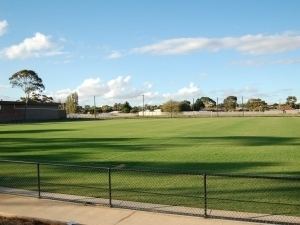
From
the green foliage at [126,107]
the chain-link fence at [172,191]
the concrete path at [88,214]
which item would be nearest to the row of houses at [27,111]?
the green foliage at [126,107]

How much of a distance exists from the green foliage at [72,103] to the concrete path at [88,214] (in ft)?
548

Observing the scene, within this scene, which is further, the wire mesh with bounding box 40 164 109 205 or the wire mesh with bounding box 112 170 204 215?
the wire mesh with bounding box 40 164 109 205

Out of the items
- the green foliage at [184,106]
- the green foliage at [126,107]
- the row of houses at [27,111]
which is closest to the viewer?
the row of houses at [27,111]

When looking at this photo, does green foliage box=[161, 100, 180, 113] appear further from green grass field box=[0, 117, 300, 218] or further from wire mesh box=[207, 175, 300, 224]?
wire mesh box=[207, 175, 300, 224]

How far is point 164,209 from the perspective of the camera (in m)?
11.2

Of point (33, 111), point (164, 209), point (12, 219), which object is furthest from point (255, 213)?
point (33, 111)

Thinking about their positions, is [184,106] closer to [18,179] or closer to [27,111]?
[27,111]

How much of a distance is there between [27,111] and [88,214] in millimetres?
101869

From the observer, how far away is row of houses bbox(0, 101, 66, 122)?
99750 mm

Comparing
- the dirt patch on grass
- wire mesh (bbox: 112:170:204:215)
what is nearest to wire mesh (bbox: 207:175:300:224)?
wire mesh (bbox: 112:170:204:215)

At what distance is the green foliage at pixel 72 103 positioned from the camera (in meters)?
179

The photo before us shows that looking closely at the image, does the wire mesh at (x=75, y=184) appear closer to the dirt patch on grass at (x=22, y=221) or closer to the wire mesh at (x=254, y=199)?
the dirt patch on grass at (x=22, y=221)

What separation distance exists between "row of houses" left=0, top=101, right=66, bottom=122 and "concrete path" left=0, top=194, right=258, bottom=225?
8942cm

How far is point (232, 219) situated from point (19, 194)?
5947 mm
